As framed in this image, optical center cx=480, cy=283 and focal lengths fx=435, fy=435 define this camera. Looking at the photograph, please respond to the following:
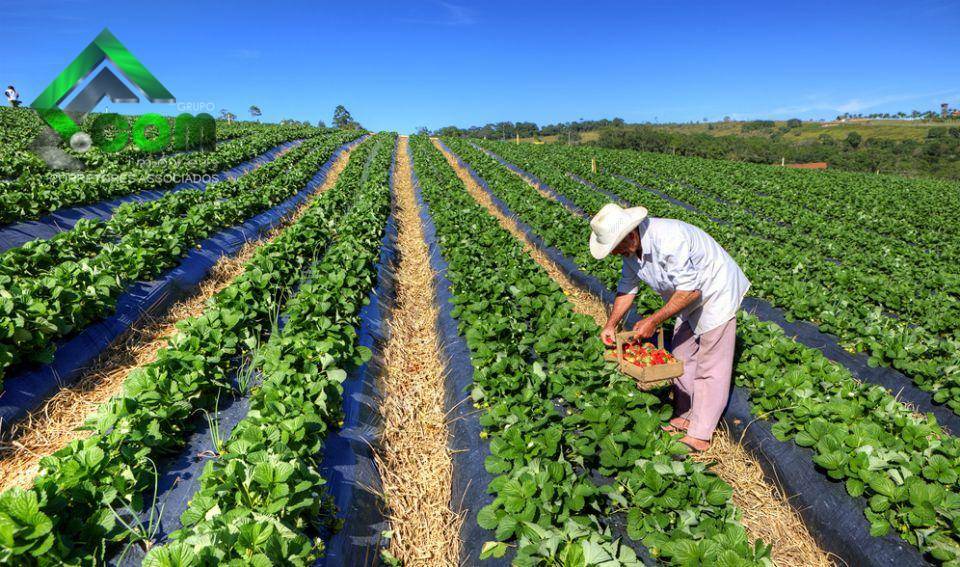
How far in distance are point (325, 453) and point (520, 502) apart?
66.2 inches

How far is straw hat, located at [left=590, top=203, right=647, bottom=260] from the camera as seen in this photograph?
3.70m

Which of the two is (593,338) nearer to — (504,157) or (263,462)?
(263,462)

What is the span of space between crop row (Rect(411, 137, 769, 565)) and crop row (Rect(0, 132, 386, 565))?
2.21 meters

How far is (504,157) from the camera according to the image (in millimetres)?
29891

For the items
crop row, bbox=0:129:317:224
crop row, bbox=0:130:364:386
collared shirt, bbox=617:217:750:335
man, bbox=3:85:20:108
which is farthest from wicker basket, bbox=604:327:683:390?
man, bbox=3:85:20:108

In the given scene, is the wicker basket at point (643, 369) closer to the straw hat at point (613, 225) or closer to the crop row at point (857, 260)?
the straw hat at point (613, 225)

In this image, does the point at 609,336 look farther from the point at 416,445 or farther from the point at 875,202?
the point at 875,202

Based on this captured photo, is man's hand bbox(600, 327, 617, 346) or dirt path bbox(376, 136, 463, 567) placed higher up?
man's hand bbox(600, 327, 617, 346)

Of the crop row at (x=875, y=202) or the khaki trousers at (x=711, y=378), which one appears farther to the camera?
the crop row at (x=875, y=202)

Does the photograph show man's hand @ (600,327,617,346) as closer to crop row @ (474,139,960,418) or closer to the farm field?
the farm field

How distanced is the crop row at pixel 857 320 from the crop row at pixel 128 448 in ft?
24.5

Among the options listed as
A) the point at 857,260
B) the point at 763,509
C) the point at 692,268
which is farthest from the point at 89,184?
the point at 857,260

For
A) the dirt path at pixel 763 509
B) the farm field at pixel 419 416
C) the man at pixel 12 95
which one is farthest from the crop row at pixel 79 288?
the man at pixel 12 95

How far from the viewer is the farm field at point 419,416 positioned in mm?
2562
